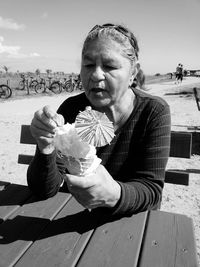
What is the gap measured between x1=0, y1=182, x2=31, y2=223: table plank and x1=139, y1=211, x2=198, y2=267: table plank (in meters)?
0.74

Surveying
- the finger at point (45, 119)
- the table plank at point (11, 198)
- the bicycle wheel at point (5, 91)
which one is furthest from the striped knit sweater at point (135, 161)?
the bicycle wheel at point (5, 91)

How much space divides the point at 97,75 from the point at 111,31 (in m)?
0.31

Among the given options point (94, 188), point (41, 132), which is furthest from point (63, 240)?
point (41, 132)

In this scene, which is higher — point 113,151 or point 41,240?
point 113,151

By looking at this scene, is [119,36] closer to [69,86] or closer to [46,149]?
[46,149]

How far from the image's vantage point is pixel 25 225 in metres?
1.56

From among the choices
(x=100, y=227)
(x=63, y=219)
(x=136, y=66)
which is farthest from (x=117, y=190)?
(x=136, y=66)

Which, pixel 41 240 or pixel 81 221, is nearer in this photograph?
pixel 41 240

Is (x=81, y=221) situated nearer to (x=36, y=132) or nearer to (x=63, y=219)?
(x=63, y=219)

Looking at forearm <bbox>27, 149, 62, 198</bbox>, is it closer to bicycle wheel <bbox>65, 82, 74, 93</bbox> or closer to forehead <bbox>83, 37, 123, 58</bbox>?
forehead <bbox>83, 37, 123, 58</bbox>

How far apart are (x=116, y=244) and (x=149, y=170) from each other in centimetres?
47

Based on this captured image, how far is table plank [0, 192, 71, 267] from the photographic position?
133cm

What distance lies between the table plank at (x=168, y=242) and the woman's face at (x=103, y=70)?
0.69 m

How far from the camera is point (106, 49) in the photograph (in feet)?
5.66
